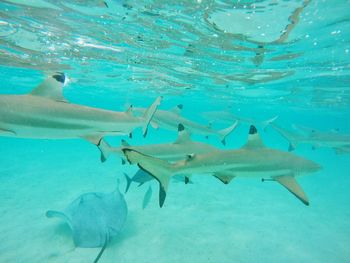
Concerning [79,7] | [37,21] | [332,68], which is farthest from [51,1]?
[332,68]

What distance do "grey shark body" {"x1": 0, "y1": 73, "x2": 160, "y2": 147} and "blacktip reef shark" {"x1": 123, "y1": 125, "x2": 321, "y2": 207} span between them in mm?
1324

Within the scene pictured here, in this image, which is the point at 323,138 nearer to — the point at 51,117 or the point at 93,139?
the point at 93,139

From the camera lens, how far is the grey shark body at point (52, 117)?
3.66 metres

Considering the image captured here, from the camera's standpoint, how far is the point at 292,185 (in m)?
5.38

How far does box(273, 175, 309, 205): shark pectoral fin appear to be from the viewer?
5.05m

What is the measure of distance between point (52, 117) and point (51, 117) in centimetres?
1

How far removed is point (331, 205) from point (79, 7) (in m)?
17.8

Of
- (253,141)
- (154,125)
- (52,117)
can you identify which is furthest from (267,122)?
(52,117)

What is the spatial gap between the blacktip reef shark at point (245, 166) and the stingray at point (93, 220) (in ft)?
11.7

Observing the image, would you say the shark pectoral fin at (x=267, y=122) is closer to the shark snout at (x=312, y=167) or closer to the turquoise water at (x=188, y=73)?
the turquoise water at (x=188, y=73)

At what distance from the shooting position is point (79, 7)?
10.8 metres

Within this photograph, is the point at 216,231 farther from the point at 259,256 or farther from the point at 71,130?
the point at 71,130

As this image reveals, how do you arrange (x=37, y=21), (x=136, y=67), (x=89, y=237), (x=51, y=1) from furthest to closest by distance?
(x=136, y=67) → (x=37, y=21) → (x=51, y=1) → (x=89, y=237)

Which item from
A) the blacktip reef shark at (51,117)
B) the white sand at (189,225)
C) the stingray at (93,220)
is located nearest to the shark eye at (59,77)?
the blacktip reef shark at (51,117)
